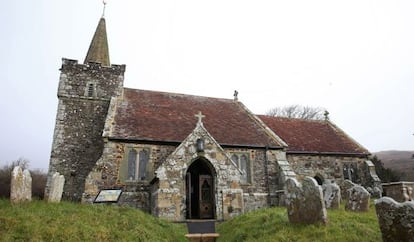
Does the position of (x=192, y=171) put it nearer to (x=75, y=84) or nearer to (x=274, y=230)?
(x=274, y=230)

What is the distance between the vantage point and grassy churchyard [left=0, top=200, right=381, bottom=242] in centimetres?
741

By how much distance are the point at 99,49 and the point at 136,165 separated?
35.6 ft

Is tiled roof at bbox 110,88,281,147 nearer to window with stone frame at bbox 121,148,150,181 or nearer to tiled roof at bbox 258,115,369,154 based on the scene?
window with stone frame at bbox 121,148,150,181

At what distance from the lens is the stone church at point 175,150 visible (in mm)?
13773

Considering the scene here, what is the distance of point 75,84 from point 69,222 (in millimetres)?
12397

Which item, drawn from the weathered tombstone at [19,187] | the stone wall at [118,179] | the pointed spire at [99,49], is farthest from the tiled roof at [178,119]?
the weathered tombstone at [19,187]

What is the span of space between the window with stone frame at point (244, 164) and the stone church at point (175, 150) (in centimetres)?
6

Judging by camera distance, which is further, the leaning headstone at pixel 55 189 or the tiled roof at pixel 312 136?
the tiled roof at pixel 312 136

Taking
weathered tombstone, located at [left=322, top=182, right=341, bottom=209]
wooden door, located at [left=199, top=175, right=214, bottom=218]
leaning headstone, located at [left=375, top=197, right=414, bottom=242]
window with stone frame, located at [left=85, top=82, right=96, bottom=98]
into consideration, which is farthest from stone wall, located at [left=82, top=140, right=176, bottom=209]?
leaning headstone, located at [left=375, top=197, right=414, bottom=242]

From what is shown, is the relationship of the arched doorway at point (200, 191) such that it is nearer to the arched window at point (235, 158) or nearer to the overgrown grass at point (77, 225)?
the arched window at point (235, 158)

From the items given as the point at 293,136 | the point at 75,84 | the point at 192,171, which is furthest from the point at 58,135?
the point at 293,136

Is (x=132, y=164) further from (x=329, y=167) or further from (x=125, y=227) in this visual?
(x=329, y=167)

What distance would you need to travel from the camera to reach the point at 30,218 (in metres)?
8.09

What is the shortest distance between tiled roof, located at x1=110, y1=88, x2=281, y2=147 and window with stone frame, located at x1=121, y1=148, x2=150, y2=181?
0.76 meters
